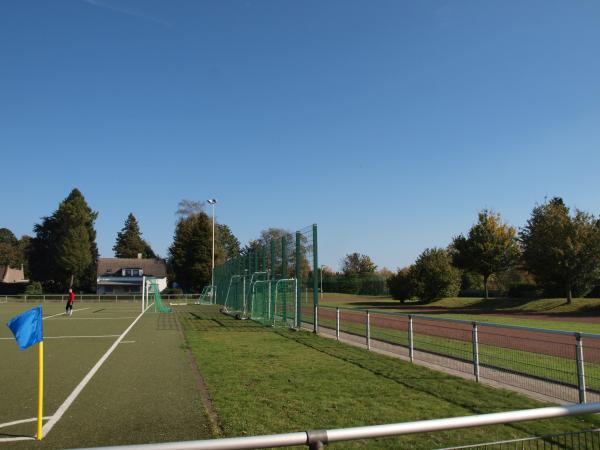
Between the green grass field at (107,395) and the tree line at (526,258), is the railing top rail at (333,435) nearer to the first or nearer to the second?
the green grass field at (107,395)

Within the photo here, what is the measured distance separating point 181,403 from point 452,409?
3.81 m

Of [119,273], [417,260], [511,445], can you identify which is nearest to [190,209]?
[119,273]

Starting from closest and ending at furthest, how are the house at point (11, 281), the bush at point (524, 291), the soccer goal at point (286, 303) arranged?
the soccer goal at point (286, 303)
the bush at point (524, 291)
the house at point (11, 281)

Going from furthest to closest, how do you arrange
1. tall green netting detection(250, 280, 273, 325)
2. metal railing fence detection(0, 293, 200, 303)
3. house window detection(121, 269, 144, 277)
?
house window detection(121, 269, 144, 277), metal railing fence detection(0, 293, 200, 303), tall green netting detection(250, 280, 273, 325)

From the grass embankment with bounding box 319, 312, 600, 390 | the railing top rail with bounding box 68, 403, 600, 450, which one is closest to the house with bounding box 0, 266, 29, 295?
the grass embankment with bounding box 319, 312, 600, 390

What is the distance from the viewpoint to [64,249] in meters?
77.6

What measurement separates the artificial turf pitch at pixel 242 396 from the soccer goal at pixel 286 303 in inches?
238

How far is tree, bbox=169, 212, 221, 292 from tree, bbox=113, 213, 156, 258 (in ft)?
159

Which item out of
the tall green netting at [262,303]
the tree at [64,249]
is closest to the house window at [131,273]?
the tree at [64,249]

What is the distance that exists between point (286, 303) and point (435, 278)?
100ft

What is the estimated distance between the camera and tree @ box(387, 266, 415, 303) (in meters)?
50.2

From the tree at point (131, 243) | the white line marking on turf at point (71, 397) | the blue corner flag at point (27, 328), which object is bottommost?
the white line marking on turf at point (71, 397)

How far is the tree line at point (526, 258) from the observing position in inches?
1517

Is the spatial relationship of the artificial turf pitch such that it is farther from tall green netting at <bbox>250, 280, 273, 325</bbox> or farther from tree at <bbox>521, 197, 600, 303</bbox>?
tree at <bbox>521, 197, 600, 303</bbox>
